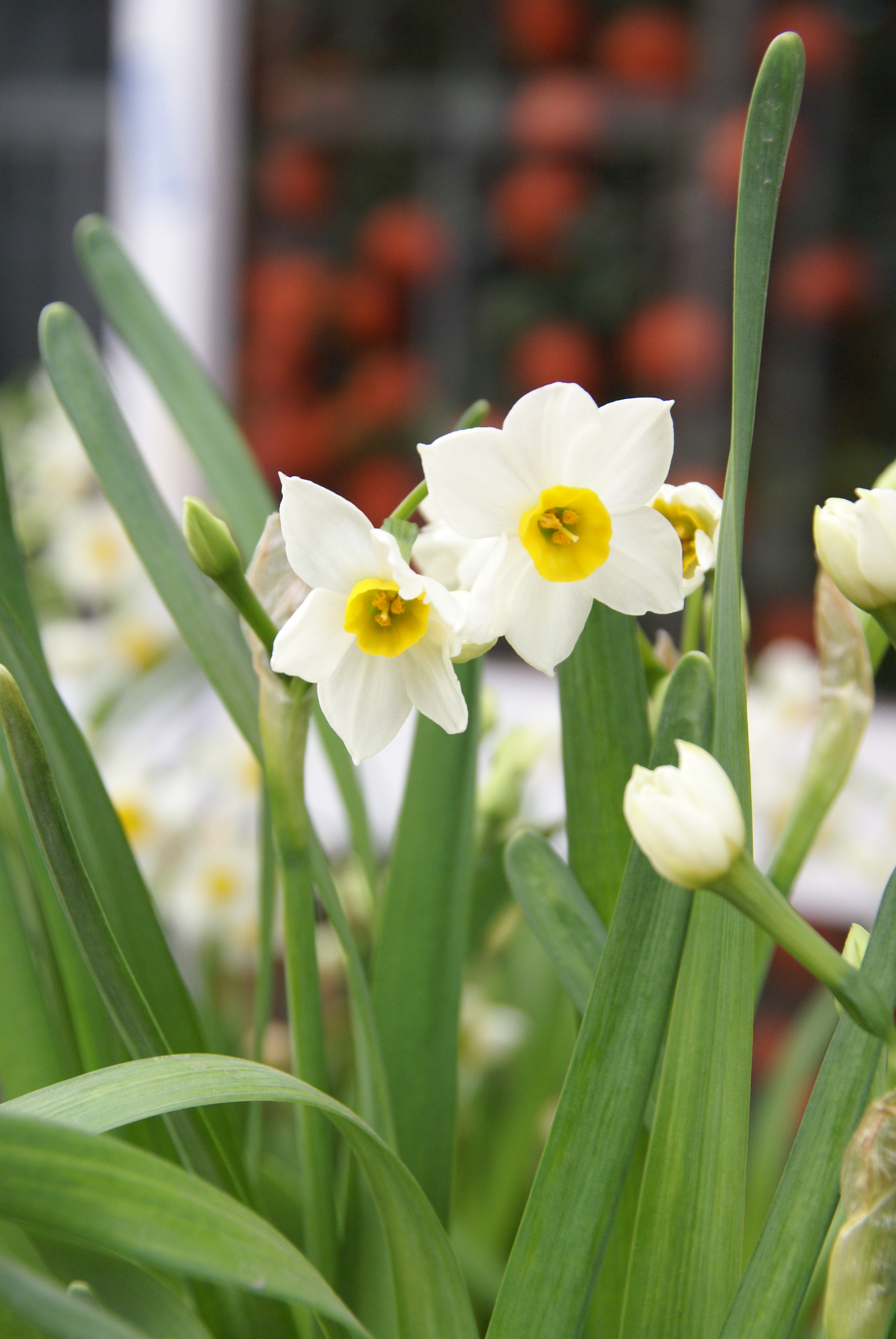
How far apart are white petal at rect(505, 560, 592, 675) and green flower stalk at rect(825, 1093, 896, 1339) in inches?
4.4

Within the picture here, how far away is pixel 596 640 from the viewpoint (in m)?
0.30

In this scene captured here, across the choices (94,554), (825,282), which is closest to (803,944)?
(94,554)

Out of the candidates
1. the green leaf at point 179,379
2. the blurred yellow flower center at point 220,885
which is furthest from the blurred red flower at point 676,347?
the green leaf at point 179,379

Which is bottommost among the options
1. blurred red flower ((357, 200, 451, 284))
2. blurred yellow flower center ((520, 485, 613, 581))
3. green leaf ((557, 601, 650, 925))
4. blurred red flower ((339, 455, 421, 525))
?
blurred red flower ((339, 455, 421, 525))

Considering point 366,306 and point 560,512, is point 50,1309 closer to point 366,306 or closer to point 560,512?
point 560,512

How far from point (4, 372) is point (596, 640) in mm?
1779

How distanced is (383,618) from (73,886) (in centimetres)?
9

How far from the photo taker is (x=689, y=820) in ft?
0.68

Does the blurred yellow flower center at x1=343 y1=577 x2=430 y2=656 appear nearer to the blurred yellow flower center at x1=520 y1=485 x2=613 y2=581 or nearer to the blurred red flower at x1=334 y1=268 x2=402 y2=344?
the blurred yellow flower center at x1=520 y1=485 x2=613 y2=581

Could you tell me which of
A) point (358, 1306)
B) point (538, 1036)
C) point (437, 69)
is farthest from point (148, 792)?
point (437, 69)

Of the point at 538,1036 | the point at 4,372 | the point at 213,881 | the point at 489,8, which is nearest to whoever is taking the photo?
the point at 538,1036

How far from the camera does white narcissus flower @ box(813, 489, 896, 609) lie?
23 centimetres

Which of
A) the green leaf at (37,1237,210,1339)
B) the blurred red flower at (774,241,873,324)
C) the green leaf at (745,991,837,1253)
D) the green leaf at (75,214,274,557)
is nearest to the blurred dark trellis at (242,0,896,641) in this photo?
the blurred red flower at (774,241,873,324)

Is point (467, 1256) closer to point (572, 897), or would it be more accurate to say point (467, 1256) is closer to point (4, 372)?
point (572, 897)
